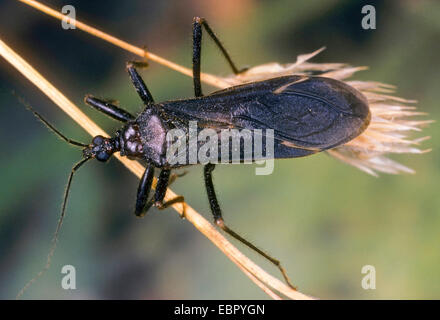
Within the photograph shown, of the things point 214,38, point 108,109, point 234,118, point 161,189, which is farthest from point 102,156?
point 214,38

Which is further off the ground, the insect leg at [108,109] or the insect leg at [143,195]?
the insect leg at [108,109]

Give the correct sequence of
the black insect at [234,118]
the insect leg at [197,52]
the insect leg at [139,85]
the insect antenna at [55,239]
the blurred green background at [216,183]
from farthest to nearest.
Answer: the insect leg at [139,85] → the insect leg at [197,52] → the insect antenna at [55,239] → the black insect at [234,118] → the blurred green background at [216,183]

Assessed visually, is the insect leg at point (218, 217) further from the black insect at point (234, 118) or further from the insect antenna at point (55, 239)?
the insect antenna at point (55, 239)

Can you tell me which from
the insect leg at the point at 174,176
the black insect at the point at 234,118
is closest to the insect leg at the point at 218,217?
the black insect at the point at 234,118

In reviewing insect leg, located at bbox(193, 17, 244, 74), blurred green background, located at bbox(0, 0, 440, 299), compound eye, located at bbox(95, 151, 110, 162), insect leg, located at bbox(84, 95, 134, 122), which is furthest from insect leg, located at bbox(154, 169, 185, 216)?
insect leg, located at bbox(193, 17, 244, 74)

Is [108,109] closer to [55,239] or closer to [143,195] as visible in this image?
[143,195]

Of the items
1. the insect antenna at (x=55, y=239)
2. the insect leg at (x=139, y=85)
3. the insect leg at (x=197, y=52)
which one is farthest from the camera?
the insect leg at (x=139, y=85)

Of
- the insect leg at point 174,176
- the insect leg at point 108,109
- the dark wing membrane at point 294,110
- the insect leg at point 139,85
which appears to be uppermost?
the insect leg at point 139,85

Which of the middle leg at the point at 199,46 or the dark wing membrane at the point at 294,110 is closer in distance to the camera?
the dark wing membrane at the point at 294,110
